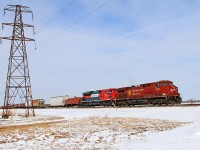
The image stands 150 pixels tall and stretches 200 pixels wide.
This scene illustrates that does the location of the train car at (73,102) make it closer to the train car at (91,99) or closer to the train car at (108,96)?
the train car at (91,99)

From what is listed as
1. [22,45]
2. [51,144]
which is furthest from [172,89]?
[51,144]

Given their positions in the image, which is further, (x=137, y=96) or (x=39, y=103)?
(x=39, y=103)

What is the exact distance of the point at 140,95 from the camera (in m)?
45.9

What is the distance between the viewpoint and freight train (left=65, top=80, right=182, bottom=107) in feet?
135

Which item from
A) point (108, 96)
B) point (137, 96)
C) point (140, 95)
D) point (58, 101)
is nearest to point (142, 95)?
point (140, 95)

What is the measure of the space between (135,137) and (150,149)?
4.29 metres

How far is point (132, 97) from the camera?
157 feet

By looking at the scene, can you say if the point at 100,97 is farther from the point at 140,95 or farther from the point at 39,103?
the point at 39,103

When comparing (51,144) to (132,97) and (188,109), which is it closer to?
(188,109)

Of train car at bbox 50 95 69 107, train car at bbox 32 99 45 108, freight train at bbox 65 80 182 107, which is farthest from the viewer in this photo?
train car at bbox 32 99 45 108

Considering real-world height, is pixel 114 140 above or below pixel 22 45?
below

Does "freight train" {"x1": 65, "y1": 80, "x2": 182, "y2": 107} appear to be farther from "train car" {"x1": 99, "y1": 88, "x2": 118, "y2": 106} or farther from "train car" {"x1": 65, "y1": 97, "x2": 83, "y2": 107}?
"train car" {"x1": 65, "y1": 97, "x2": 83, "y2": 107}

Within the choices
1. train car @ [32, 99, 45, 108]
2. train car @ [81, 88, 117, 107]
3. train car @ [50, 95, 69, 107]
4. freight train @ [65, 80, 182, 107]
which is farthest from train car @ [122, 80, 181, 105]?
train car @ [32, 99, 45, 108]

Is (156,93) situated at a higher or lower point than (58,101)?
higher
